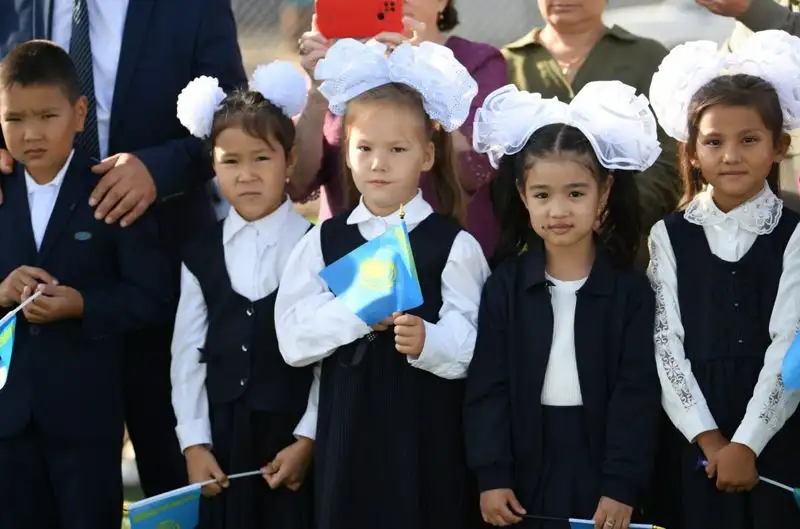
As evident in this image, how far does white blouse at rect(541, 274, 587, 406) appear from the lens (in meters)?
3.46

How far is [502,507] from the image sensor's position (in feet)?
11.3

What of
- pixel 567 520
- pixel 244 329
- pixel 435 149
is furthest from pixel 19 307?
pixel 567 520

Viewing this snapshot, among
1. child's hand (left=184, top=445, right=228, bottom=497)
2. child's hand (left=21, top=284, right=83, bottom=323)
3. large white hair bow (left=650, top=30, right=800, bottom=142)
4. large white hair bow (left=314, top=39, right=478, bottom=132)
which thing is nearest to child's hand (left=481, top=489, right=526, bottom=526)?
child's hand (left=184, top=445, right=228, bottom=497)

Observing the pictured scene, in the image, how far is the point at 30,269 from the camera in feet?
12.4

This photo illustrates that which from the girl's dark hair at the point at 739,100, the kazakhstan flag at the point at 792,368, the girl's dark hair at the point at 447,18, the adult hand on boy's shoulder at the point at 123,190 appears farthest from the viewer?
the girl's dark hair at the point at 447,18

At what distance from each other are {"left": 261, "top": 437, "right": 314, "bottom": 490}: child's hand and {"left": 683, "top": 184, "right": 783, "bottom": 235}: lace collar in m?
1.30

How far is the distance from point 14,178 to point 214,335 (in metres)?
0.81

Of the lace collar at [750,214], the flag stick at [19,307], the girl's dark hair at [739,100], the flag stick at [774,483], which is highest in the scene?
the girl's dark hair at [739,100]

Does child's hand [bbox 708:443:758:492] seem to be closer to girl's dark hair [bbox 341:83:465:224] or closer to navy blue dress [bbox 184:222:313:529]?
girl's dark hair [bbox 341:83:465:224]

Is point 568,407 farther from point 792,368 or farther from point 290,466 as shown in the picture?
point 290,466

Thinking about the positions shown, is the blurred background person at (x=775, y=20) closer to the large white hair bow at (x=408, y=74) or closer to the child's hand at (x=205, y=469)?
the large white hair bow at (x=408, y=74)

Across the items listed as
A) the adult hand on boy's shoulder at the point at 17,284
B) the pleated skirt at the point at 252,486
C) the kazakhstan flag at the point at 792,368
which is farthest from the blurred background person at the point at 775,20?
the adult hand on boy's shoulder at the point at 17,284

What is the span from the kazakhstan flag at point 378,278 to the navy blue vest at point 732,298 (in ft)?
2.55

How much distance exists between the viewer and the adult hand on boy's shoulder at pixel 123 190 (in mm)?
3902
